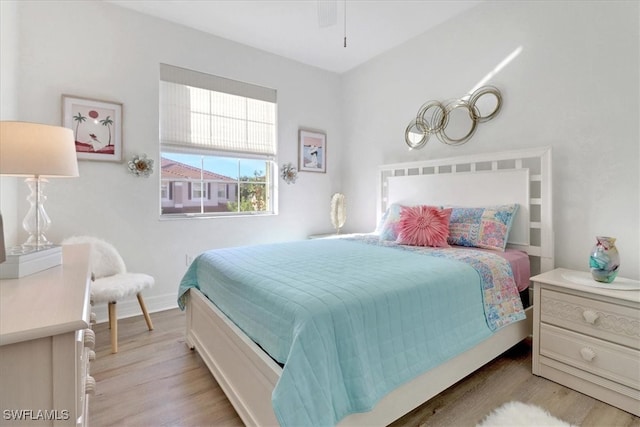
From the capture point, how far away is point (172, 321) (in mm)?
2828

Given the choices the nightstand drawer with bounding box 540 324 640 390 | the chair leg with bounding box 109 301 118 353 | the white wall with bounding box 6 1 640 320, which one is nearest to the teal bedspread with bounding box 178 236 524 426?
the nightstand drawer with bounding box 540 324 640 390

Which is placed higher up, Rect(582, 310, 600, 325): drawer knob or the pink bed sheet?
the pink bed sheet

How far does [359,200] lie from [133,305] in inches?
113

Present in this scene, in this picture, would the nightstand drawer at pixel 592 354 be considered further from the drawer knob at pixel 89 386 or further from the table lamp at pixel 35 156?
the table lamp at pixel 35 156

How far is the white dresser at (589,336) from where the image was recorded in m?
1.63

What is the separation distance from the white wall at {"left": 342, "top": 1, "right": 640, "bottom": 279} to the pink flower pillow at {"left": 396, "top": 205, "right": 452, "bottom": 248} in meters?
0.81

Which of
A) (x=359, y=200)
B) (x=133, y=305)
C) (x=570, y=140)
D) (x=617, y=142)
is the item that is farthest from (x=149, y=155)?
(x=617, y=142)

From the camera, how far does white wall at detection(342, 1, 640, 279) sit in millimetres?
2090

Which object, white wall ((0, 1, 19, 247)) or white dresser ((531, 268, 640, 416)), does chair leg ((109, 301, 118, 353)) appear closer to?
white wall ((0, 1, 19, 247))

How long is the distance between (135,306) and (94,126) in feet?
5.61

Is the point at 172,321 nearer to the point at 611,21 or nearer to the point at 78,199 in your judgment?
the point at 78,199

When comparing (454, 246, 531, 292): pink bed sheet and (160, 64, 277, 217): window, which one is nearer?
(454, 246, 531, 292): pink bed sheet

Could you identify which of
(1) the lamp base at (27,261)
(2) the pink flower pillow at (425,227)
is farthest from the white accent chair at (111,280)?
(2) the pink flower pillow at (425,227)

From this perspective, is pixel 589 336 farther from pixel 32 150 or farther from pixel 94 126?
pixel 94 126
